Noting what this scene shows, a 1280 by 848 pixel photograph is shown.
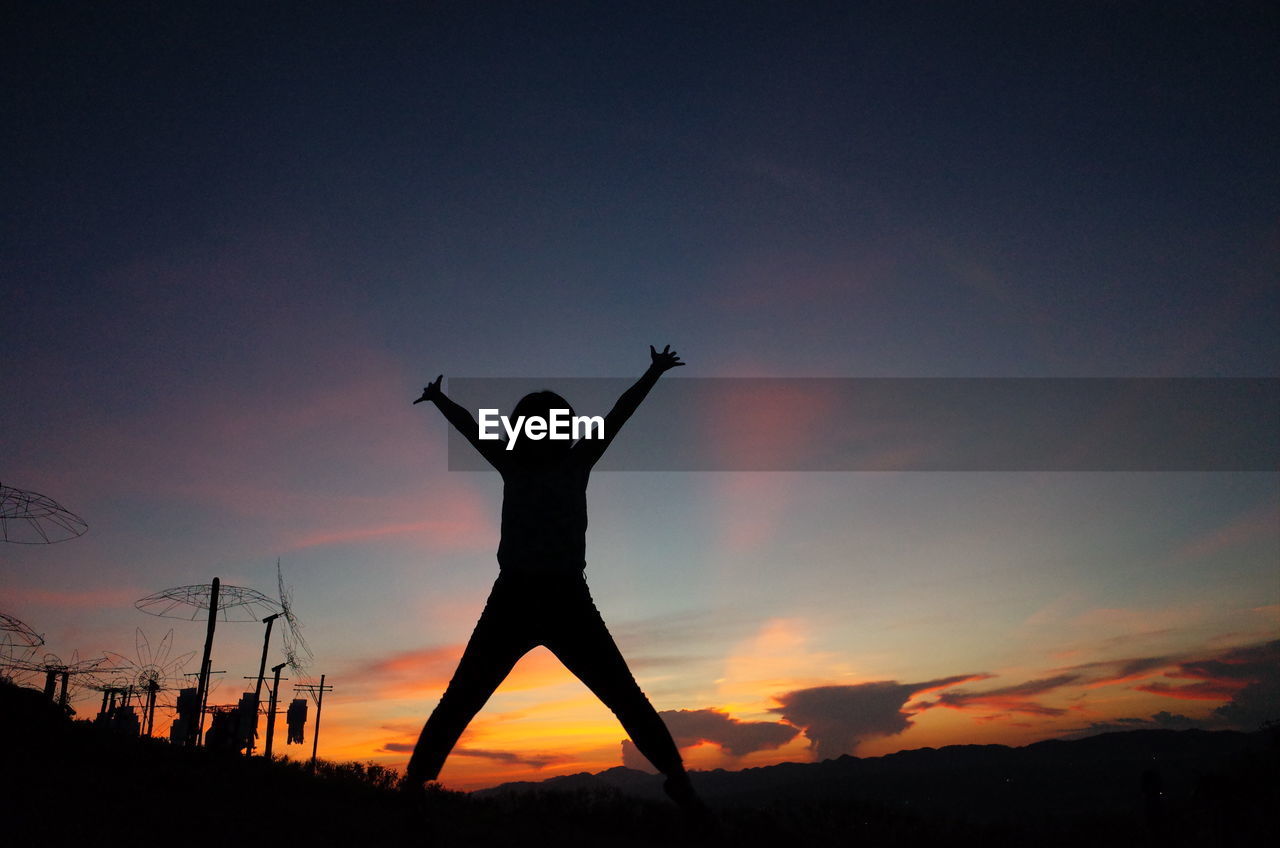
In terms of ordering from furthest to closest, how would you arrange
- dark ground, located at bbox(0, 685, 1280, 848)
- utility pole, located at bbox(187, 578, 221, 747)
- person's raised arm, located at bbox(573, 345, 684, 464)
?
utility pole, located at bbox(187, 578, 221, 747) → person's raised arm, located at bbox(573, 345, 684, 464) → dark ground, located at bbox(0, 685, 1280, 848)

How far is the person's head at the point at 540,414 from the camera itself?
17.5 feet

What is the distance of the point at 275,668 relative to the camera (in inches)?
1773

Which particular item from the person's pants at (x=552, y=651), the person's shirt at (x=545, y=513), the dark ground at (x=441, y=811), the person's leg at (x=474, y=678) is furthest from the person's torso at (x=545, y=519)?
the dark ground at (x=441, y=811)

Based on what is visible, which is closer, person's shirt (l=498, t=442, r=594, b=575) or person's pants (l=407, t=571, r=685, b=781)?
person's pants (l=407, t=571, r=685, b=781)

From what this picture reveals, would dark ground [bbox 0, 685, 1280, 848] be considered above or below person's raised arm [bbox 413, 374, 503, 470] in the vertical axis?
below

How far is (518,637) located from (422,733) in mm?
805

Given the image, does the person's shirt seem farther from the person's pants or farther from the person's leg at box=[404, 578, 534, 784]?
the person's leg at box=[404, 578, 534, 784]

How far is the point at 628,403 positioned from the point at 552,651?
5.79ft

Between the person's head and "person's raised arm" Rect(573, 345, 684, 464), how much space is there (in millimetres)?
155

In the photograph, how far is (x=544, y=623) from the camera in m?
5.02

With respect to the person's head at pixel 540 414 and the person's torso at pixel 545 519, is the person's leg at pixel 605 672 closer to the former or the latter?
the person's torso at pixel 545 519

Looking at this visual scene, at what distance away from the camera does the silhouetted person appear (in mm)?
4887

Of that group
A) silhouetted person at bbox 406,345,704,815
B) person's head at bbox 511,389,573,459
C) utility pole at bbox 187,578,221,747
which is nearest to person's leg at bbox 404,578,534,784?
silhouetted person at bbox 406,345,704,815

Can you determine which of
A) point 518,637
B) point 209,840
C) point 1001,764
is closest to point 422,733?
point 518,637
